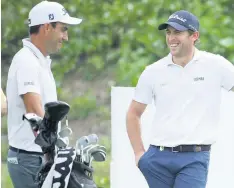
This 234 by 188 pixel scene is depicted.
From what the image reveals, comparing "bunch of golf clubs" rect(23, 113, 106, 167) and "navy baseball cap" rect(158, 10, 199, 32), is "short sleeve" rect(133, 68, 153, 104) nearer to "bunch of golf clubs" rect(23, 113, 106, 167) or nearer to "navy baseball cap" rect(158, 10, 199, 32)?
"navy baseball cap" rect(158, 10, 199, 32)

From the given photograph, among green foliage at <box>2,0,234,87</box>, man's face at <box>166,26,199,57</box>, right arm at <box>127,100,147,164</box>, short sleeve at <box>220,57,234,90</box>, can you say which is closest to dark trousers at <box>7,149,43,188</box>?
right arm at <box>127,100,147,164</box>

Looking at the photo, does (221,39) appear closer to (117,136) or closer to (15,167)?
(117,136)

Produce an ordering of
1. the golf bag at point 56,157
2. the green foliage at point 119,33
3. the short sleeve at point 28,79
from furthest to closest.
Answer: the green foliage at point 119,33
the short sleeve at point 28,79
the golf bag at point 56,157

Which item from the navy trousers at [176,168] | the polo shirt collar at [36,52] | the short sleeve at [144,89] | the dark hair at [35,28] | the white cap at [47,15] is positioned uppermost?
the white cap at [47,15]

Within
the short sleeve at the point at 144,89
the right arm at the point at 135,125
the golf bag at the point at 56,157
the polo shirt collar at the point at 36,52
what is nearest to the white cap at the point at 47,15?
the polo shirt collar at the point at 36,52

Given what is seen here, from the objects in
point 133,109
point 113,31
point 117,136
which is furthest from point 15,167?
point 113,31

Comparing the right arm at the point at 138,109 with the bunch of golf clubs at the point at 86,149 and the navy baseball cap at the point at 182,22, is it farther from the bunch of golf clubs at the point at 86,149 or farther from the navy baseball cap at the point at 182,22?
the bunch of golf clubs at the point at 86,149

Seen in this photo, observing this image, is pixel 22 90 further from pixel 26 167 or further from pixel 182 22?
pixel 182 22

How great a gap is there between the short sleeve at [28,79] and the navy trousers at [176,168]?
0.79 m

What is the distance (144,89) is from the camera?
5492mm

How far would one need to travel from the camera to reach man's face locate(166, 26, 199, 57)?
5.40 metres

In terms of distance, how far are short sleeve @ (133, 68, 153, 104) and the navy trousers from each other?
0.99 feet

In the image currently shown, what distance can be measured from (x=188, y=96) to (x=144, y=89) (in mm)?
294

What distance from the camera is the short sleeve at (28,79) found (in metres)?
5.13
